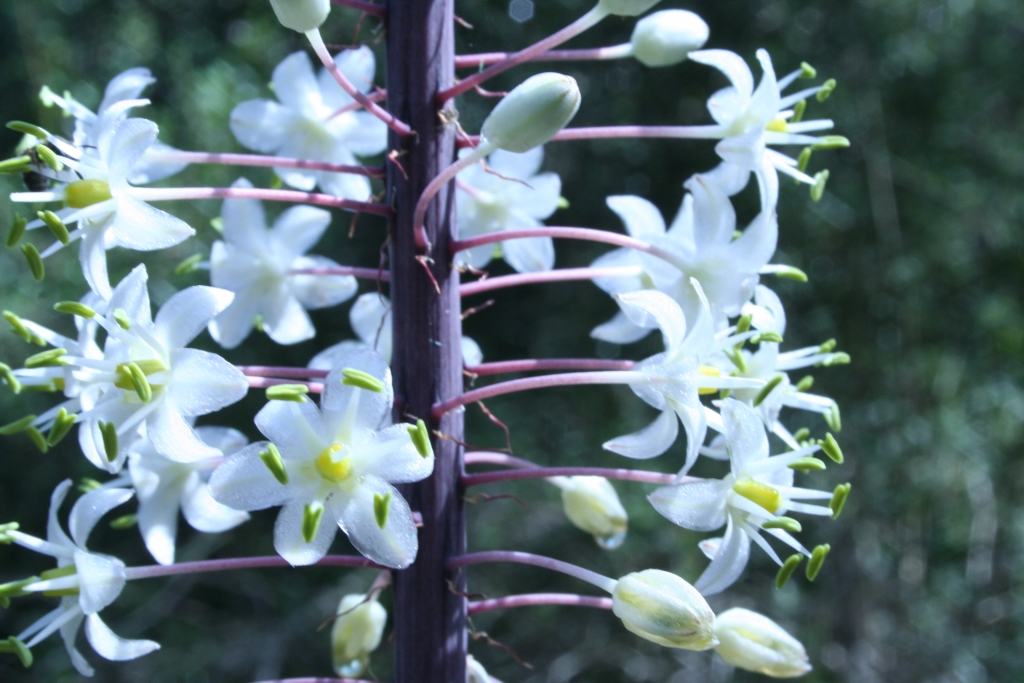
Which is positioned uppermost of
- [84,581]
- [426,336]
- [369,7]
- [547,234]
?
[369,7]

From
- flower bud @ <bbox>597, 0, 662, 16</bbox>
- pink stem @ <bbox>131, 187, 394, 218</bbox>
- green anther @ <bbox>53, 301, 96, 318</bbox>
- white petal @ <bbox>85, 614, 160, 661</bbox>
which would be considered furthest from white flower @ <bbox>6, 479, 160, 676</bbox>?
flower bud @ <bbox>597, 0, 662, 16</bbox>

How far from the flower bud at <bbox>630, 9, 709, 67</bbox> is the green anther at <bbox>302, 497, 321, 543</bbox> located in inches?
24.1

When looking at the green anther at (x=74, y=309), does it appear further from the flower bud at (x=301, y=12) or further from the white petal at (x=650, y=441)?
the white petal at (x=650, y=441)

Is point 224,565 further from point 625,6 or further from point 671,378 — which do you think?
point 625,6

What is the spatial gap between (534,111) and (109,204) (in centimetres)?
38

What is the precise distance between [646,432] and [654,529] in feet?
5.40

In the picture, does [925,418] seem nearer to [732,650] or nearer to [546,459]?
[546,459]

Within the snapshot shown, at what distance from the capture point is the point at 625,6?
850 millimetres

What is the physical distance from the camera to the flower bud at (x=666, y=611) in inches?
28.9

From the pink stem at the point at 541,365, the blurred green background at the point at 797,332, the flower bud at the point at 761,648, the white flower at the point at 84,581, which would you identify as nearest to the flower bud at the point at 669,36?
the pink stem at the point at 541,365

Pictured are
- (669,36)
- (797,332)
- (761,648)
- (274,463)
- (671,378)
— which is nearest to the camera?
(274,463)

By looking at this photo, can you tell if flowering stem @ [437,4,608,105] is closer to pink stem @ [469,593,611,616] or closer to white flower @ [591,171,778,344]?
white flower @ [591,171,778,344]

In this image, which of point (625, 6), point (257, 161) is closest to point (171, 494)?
point (257, 161)

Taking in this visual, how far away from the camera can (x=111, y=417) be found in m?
0.79
